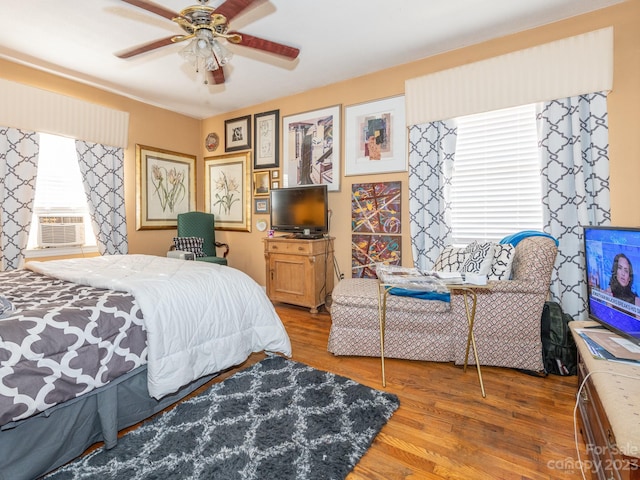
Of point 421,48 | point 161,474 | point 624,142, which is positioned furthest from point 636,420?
point 421,48

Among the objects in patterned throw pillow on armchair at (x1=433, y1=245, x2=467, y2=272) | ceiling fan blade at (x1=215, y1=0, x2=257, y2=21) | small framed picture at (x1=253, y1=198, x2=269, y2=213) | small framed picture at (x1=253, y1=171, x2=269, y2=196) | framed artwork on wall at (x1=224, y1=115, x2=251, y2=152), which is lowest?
patterned throw pillow on armchair at (x1=433, y1=245, x2=467, y2=272)

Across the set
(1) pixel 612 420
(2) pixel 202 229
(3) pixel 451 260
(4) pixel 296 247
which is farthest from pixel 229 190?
(1) pixel 612 420

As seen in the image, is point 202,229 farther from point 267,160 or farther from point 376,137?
point 376,137

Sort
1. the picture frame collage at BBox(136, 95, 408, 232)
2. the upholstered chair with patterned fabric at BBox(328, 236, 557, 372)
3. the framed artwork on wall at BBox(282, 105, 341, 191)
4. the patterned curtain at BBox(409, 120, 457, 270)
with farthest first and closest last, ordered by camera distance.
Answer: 1. the framed artwork on wall at BBox(282, 105, 341, 191)
2. the picture frame collage at BBox(136, 95, 408, 232)
3. the patterned curtain at BBox(409, 120, 457, 270)
4. the upholstered chair with patterned fabric at BBox(328, 236, 557, 372)

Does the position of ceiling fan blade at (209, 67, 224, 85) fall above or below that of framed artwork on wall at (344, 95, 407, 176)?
above

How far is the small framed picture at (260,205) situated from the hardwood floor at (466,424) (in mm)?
2484

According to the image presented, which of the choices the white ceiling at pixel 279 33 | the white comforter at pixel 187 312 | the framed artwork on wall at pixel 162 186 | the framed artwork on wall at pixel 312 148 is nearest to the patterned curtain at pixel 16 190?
the white ceiling at pixel 279 33

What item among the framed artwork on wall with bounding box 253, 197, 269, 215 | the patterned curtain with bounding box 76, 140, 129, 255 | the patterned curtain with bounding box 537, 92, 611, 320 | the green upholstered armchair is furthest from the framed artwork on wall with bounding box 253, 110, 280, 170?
the patterned curtain with bounding box 537, 92, 611, 320

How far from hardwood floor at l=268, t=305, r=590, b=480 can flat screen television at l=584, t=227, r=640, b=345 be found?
2.07ft

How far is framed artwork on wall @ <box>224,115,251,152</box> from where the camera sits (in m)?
4.64

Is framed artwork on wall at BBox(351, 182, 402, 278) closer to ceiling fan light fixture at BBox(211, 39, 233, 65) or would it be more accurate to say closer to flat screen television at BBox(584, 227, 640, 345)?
flat screen television at BBox(584, 227, 640, 345)

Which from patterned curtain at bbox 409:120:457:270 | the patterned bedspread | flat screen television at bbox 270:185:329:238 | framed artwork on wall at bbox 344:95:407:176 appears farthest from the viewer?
flat screen television at bbox 270:185:329:238

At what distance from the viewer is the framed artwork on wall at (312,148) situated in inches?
152

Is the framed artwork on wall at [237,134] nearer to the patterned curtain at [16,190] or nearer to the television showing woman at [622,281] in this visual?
the patterned curtain at [16,190]
